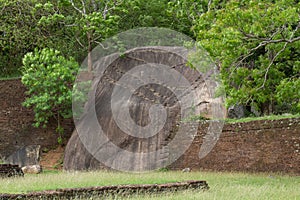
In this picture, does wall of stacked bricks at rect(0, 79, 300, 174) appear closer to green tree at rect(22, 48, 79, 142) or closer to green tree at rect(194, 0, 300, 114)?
green tree at rect(194, 0, 300, 114)

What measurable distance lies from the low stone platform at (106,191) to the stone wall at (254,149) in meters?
3.98

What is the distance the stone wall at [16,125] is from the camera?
21.2 m

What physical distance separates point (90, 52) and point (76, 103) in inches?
105

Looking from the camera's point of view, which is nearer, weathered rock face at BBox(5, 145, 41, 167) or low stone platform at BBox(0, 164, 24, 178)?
low stone platform at BBox(0, 164, 24, 178)

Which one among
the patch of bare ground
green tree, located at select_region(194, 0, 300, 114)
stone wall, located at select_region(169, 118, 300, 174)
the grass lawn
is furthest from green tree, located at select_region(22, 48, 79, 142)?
green tree, located at select_region(194, 0, 300, 114)

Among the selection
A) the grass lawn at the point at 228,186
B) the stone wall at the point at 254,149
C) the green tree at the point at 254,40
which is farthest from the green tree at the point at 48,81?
the green tree at the point at 254,40

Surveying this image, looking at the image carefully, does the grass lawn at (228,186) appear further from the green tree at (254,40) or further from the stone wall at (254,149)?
the green tree at (254,40)

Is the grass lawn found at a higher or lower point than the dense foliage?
lower

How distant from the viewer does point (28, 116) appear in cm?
2175

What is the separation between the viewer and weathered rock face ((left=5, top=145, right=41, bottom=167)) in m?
20.1

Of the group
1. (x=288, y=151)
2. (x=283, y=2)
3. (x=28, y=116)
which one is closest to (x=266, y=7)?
(x=283, y=2)

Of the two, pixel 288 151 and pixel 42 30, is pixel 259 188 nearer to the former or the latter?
pixel 288 151

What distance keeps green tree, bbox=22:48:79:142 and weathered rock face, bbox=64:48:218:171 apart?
A: 1.14 meters

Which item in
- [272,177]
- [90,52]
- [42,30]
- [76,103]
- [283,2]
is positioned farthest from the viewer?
[42,30]
